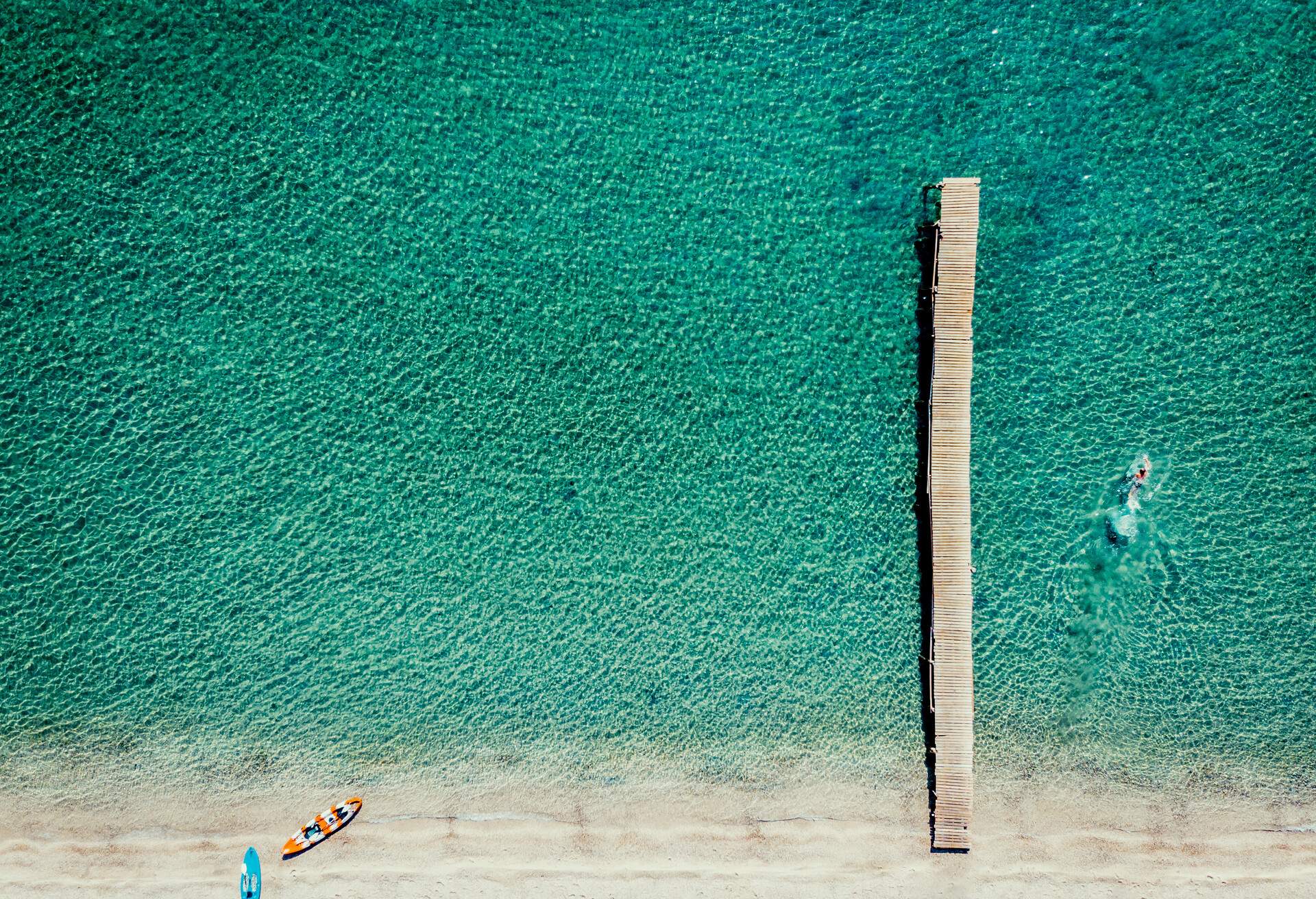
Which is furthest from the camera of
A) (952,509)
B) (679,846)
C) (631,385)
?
(631,385)

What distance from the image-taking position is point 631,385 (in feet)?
37.7

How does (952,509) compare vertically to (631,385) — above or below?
below

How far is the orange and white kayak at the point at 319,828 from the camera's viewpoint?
1110 cm

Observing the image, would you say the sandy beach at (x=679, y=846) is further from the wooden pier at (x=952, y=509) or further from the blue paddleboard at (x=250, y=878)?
the wooden pier at (x=952, y=509)

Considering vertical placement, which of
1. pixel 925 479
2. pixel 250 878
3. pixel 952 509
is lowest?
pixel 250 878

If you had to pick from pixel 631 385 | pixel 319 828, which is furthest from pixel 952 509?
pixel 319 828

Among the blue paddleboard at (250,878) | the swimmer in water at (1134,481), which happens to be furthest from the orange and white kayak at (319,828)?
the swimmer in water at (1134,481)

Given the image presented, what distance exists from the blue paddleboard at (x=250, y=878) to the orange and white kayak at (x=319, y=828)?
1.31 ft

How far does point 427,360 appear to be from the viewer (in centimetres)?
1141

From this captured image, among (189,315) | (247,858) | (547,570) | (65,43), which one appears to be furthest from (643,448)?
(65,43)

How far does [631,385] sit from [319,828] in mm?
7307

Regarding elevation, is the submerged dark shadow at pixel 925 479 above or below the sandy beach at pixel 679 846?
above

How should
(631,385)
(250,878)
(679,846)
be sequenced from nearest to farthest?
1. (250,878)
2. (679,846)
3. (631,385)

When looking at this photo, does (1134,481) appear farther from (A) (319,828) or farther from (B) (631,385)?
(A) (319,828)
